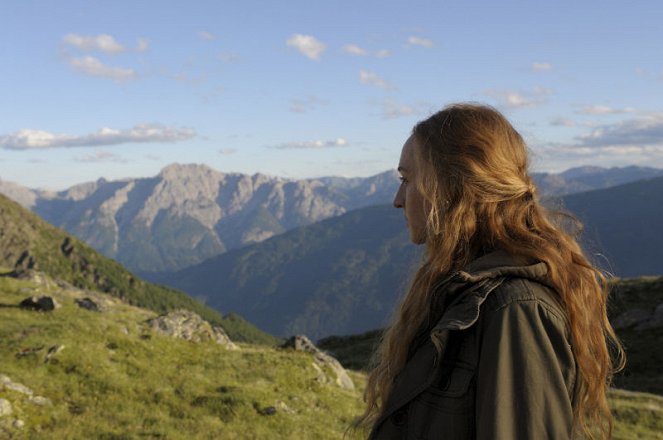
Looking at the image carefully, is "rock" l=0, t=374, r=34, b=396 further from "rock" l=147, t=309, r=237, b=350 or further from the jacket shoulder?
the jacket shoulder

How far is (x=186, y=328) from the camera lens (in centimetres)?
2812

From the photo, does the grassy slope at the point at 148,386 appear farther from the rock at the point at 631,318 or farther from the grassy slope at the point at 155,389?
the rock at the point at 631,318

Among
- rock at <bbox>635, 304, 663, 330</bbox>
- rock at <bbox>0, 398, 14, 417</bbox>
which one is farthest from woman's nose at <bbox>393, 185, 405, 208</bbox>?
rock at <bbox>635, 304, 663, 330</bbox>

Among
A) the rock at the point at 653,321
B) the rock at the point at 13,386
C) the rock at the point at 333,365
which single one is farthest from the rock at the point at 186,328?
the rock at the point at 653,321

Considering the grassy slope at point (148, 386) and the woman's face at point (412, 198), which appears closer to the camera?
the woman's face at point (412, 198)

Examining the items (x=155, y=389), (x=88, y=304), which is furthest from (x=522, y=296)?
(x=88, y=304)

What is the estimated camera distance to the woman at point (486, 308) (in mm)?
3363

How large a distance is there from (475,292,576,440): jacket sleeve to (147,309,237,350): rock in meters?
25.6

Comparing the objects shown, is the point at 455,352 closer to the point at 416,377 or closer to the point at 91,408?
the point at 416,377

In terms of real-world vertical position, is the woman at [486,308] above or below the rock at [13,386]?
above

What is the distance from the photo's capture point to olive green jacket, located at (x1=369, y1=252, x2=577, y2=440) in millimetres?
3338

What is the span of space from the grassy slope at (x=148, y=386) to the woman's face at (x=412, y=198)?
543 inches

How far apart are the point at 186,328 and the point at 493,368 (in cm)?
2665

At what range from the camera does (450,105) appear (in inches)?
182
